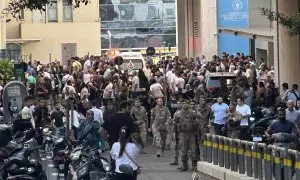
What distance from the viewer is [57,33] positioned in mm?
72938

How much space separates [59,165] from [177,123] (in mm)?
4506

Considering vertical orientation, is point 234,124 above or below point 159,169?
above

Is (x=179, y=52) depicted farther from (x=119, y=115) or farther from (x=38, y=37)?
(x=119, y=115)

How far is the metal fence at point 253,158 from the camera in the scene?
15727 millimetres

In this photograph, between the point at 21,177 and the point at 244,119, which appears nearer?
the point at 21,177

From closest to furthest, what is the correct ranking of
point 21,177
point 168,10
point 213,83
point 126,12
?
point 21,177
point 213,83
point 126,12
point 168,10

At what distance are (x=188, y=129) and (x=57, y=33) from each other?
165 feet

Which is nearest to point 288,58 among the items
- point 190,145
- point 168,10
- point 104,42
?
point 190,145

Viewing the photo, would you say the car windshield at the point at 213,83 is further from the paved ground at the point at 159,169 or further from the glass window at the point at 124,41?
the glass window at the point at 124,41

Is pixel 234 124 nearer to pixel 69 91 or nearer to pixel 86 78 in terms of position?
pixel 69 91

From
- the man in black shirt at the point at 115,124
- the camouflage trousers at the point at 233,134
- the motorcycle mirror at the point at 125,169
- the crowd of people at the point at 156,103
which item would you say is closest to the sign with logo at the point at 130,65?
the crowd of people at the point at 156,103

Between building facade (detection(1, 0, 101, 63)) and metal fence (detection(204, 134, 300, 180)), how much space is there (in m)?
51.3

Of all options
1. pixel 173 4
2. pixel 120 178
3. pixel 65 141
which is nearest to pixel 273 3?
pixel 65 141

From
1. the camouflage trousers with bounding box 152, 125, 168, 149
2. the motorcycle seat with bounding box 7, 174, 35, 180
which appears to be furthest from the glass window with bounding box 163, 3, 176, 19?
the motorcycle seat with bounding box 7, 174, 35, 180
